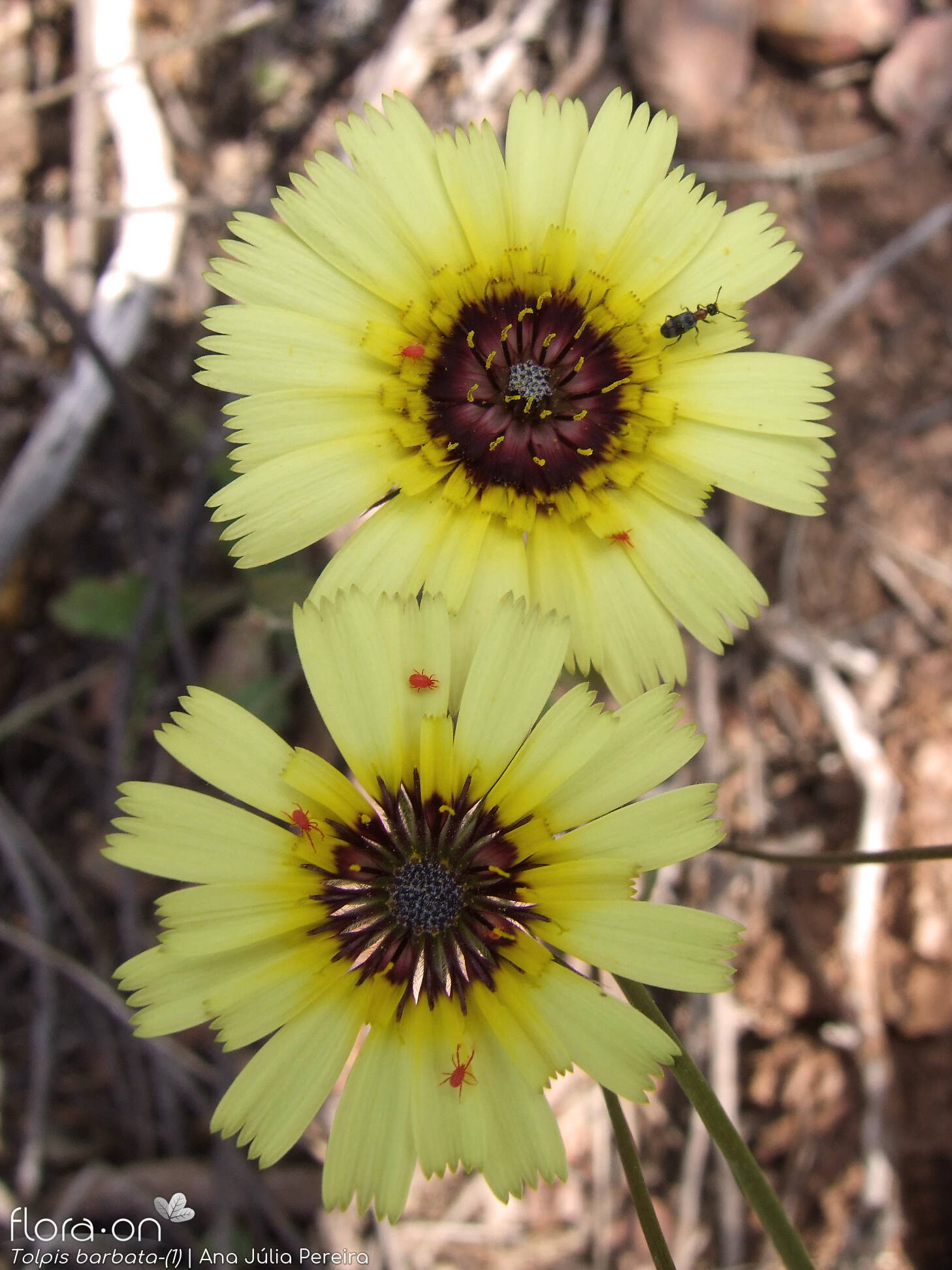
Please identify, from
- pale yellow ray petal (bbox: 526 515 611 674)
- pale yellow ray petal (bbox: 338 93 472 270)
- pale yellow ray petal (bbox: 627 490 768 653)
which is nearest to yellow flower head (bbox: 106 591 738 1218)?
pale yellow ray petal (bbox: 526 515 611 674)

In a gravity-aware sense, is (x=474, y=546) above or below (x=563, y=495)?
below

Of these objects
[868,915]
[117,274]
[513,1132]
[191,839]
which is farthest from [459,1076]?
[117,274]

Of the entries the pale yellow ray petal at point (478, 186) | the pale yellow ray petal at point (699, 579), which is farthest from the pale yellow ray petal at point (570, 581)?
the pale yellow ray petal at point (478, 186)

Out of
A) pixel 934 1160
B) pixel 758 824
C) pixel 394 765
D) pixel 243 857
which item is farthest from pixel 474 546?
pixel 934 1160

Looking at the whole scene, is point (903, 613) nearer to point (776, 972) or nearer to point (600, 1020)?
point (776, 972)

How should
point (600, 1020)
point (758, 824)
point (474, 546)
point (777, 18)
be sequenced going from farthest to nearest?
point (777, 18) < point (758, 824) < point (474, 546) < point (600, 1020)

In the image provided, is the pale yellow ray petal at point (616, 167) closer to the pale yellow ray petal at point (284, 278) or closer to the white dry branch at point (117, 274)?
the pale yellow ray petal at point (284, 278)

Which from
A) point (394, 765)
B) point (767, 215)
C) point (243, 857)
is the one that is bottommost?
point (243, 857)
